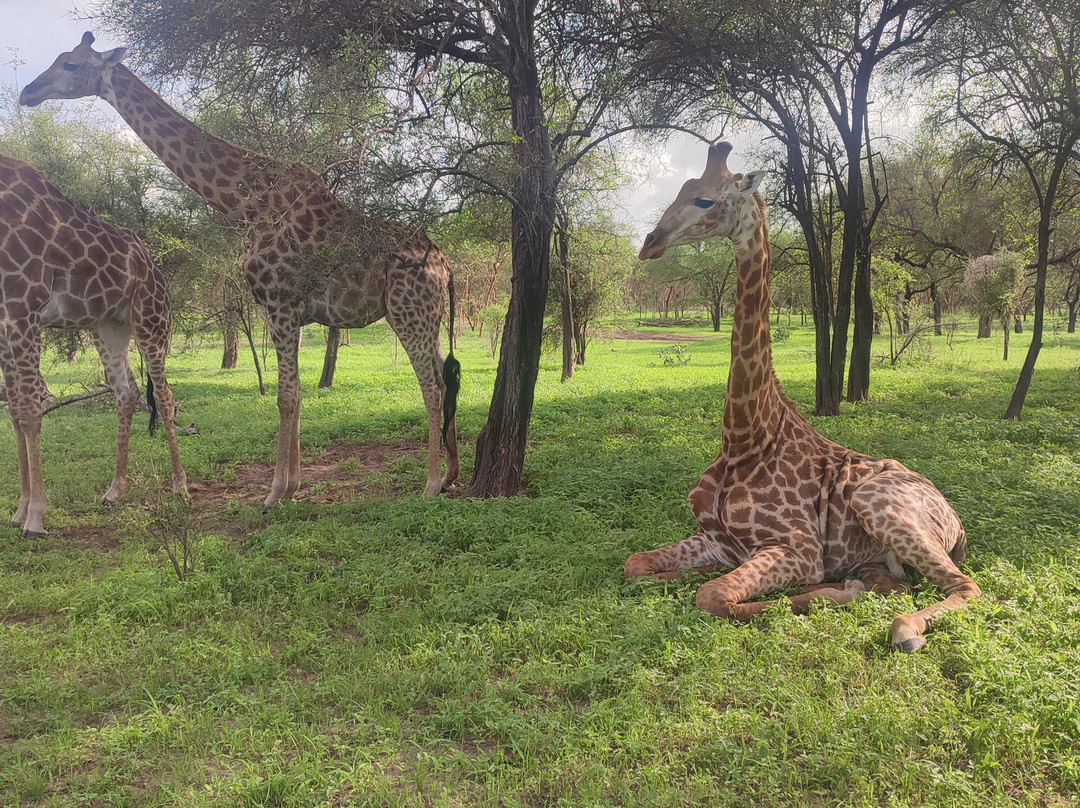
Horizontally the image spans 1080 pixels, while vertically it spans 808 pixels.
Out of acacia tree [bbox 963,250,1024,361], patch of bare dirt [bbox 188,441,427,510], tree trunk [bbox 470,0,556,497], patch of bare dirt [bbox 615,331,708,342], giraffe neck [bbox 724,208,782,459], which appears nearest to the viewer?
giraffe neck [bbox 724,208,782,459]

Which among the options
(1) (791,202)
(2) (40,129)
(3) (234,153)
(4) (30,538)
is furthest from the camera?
(2) (40,129)

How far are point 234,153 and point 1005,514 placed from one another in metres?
8.15

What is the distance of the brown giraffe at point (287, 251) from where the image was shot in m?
6.66

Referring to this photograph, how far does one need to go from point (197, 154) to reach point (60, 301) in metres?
2.06

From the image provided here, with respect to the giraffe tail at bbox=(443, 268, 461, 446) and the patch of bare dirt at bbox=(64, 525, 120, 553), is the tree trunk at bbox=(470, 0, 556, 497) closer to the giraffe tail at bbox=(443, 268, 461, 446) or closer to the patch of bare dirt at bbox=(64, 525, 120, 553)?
the giraffe tail at bbox=(443, 268, 461, 446)

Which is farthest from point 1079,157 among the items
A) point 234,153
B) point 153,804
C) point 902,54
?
point 153,804

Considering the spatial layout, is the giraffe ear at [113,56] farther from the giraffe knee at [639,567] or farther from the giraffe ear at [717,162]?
the giraffe knee at [639,567]

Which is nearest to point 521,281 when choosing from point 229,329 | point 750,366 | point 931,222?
point 750,366

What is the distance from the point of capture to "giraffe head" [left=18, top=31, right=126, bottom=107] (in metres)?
6.62

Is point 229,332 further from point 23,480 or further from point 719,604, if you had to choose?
point 719,604

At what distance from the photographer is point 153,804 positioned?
8.27 ft

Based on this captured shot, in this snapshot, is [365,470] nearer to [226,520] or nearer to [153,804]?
[226,520]

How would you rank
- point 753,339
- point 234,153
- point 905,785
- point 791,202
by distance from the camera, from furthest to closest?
point 791,202, point 234,153, point 753,339, point 905,785

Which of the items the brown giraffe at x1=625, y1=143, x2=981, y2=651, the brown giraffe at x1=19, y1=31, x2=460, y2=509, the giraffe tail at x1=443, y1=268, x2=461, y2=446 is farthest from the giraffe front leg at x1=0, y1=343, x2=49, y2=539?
the brown giraffe at x1=625, y1=143, x2=981, y2=651
